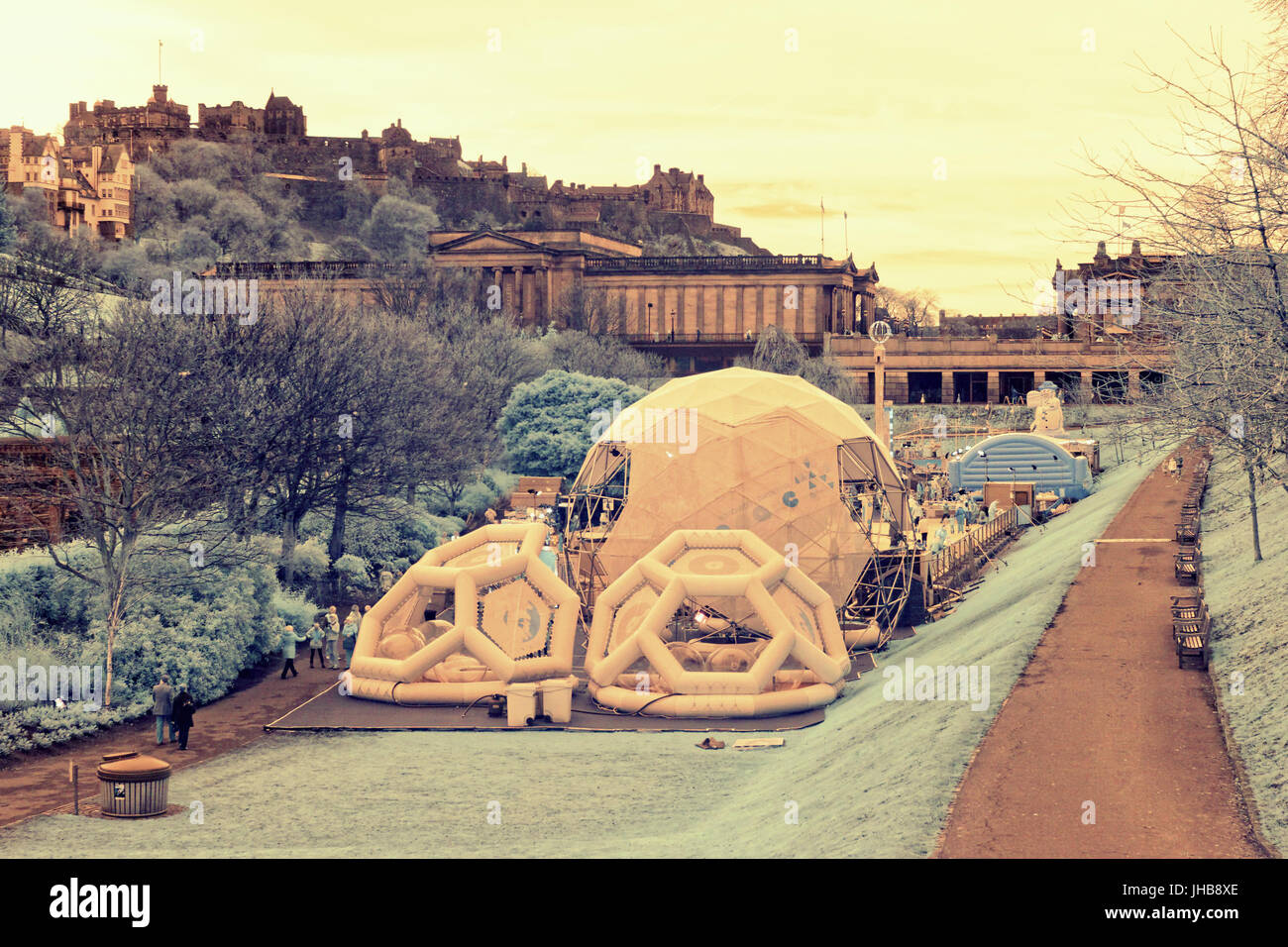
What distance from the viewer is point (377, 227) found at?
184 meters

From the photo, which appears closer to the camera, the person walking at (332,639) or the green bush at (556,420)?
the person walking at (332,639)

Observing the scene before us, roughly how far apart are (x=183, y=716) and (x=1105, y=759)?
1684 centimetres

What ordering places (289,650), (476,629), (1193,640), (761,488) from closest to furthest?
(1193,640) → (476,629) → (289,650) → (761,488)

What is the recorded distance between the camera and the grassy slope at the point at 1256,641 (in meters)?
18.9

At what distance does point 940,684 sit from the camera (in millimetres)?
26094

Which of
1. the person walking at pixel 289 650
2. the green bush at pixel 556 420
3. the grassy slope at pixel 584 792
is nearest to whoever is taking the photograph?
the grassy slope at pixel 584 792

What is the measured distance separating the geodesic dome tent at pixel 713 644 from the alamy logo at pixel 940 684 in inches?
68.1

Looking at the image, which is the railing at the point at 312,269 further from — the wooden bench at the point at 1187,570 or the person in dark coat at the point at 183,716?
the wooden bench at the point at 1187,570

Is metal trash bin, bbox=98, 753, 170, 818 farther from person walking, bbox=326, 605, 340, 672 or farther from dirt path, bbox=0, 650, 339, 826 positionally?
person walking, bbox=326, 605, 340, 672

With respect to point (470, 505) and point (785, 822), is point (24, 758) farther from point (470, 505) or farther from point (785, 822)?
point (470, 505)

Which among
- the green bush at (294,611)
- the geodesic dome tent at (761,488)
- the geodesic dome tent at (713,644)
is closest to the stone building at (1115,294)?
the geodesic dome tent at (713,644)

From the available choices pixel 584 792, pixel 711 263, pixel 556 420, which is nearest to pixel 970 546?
pixel 584 792

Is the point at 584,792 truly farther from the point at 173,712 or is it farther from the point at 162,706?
the point at 162,706

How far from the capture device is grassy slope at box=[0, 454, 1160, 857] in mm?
19266
